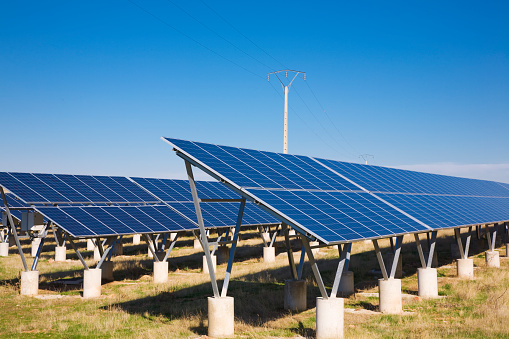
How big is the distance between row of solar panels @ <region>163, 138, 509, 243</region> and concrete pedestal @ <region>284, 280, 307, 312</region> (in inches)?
139

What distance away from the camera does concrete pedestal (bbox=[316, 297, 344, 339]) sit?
45.1 feet

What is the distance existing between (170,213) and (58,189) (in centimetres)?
632

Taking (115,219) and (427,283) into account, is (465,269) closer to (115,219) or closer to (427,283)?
(427,283)

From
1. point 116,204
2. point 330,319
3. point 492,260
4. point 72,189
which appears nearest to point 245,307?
point 330,319

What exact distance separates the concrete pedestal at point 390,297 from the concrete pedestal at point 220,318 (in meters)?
5.99

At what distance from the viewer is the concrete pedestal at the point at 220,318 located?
47.6ft

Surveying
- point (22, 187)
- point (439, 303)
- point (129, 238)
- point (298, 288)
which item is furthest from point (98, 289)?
point (129, 238)

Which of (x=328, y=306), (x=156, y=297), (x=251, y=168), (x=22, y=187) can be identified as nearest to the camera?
(x=328, y=306)

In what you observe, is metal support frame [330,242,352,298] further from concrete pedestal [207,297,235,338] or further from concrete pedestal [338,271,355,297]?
concrete pedestal [338,271,355,297]

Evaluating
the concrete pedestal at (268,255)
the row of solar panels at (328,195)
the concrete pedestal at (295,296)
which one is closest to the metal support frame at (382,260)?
the row of solar panels at (328,195)

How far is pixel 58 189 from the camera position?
1145 inches

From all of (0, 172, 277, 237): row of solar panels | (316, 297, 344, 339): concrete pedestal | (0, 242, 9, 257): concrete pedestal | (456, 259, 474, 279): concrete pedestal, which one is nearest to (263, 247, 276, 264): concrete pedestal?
(0, 172, 277, 237): row of solar panels

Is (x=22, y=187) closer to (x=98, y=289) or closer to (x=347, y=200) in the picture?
(x=98, y=289)

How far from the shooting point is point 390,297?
1781 cm
